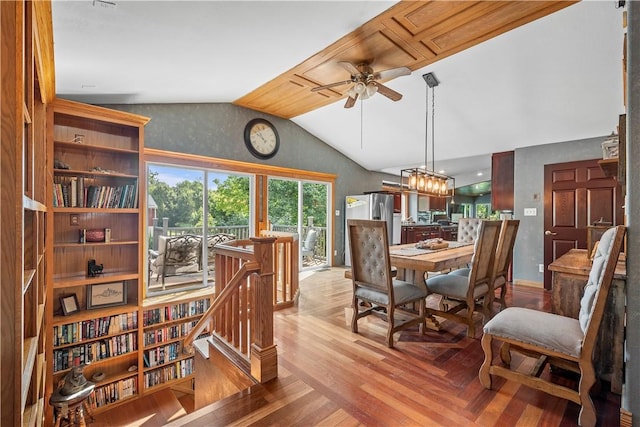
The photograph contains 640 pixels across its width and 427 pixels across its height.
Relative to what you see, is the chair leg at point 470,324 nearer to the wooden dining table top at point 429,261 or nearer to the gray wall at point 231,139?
the wooden dining table top at point 429,261

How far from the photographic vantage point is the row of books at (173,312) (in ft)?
10.6

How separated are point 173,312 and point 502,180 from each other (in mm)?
5502

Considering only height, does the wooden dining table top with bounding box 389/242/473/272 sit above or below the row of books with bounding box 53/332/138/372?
above

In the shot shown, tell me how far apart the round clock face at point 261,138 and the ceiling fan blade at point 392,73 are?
2.57m

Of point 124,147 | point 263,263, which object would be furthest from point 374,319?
point 124,147

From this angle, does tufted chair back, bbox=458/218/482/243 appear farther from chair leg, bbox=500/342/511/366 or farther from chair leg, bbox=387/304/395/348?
chair leg, bbox=387/304/395/348

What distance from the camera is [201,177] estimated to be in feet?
14.0

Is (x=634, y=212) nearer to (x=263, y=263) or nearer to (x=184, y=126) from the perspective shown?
(x=263, y=263)

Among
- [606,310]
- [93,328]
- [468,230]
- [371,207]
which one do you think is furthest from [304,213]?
[606,310]

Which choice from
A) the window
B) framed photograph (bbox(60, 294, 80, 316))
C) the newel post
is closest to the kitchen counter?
the window

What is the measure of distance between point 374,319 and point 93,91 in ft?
12.2

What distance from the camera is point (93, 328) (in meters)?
2.86

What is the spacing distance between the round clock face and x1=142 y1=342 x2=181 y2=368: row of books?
2.98 meters

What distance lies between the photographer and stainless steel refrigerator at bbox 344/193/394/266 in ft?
19.9
